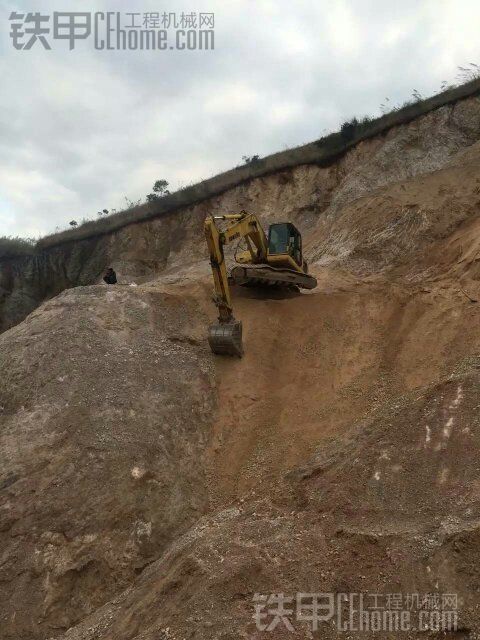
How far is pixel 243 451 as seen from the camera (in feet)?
27.9

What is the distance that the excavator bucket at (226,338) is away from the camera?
10.1m

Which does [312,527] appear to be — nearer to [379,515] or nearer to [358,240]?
[379,515]

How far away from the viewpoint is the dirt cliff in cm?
535

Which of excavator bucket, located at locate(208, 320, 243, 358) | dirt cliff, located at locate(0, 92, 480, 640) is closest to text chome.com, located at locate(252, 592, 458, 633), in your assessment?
dirt cliff, located at locate(0, 92, 480, 640)

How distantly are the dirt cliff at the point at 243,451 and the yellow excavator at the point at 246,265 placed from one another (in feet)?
1.61

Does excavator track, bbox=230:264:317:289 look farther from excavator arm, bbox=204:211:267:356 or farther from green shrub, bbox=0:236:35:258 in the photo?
green shrub, bbox=0:236:35:258

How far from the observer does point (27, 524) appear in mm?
6961

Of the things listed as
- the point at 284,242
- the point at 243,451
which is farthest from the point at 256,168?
the point at 243,451

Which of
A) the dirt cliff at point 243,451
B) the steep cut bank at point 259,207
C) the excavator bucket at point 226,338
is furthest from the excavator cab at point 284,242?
the steep cut bank at point 259,207

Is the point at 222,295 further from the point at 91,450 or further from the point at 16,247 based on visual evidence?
the point at 16,247

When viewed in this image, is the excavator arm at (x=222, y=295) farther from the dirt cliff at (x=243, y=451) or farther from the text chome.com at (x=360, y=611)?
the text chome.com at (x=360, y=611)

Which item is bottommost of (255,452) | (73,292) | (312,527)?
(312,527)

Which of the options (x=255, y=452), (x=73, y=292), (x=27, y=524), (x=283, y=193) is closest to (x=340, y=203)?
(x=283, y=193)

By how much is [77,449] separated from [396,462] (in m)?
4.68
